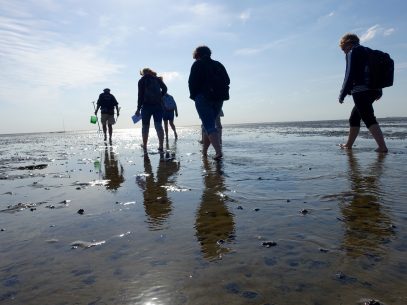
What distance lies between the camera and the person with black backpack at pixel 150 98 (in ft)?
30.0

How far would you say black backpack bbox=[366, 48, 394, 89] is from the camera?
6.45 metres

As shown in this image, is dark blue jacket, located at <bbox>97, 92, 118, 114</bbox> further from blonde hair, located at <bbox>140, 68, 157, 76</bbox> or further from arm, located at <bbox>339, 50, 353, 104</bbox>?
arm, located at <bbox>339, 50, 353, 104</bbox>

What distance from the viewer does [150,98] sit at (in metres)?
9.16

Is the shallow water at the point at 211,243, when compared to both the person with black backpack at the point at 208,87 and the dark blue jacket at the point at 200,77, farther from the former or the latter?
the dark blue jacket at the point at 200,77

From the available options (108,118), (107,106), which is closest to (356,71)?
(107,106)

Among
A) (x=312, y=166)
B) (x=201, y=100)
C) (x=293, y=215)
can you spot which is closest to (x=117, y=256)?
(x=293, y=215)

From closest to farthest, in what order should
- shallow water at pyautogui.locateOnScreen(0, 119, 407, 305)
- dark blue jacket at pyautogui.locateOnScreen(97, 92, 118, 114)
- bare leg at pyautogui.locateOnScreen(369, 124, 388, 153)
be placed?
shallow water at pyautogui.locateOnScreen(0, 119, 407, 305) → bare leg at pyautogui.locateOnScreen(369, 124, 388, 153) → dark blue jacket at pyautogui.locateOnScreen(97, 92, 118, 114)

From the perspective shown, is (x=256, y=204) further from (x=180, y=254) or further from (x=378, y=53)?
(x=378, y=53)

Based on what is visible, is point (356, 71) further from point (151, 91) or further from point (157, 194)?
point (157, 194)

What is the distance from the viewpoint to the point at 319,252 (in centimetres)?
188

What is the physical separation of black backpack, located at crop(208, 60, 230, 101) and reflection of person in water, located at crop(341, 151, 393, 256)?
3.57 m

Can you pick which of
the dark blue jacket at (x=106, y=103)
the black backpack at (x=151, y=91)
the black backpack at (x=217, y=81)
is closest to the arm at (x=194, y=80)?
the black backpack at (x=217, y=81)

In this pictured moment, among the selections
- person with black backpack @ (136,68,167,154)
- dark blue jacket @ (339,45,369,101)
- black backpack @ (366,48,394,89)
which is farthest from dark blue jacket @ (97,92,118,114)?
black backpack @ (366,48,394,89)

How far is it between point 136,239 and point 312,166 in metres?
3.64
